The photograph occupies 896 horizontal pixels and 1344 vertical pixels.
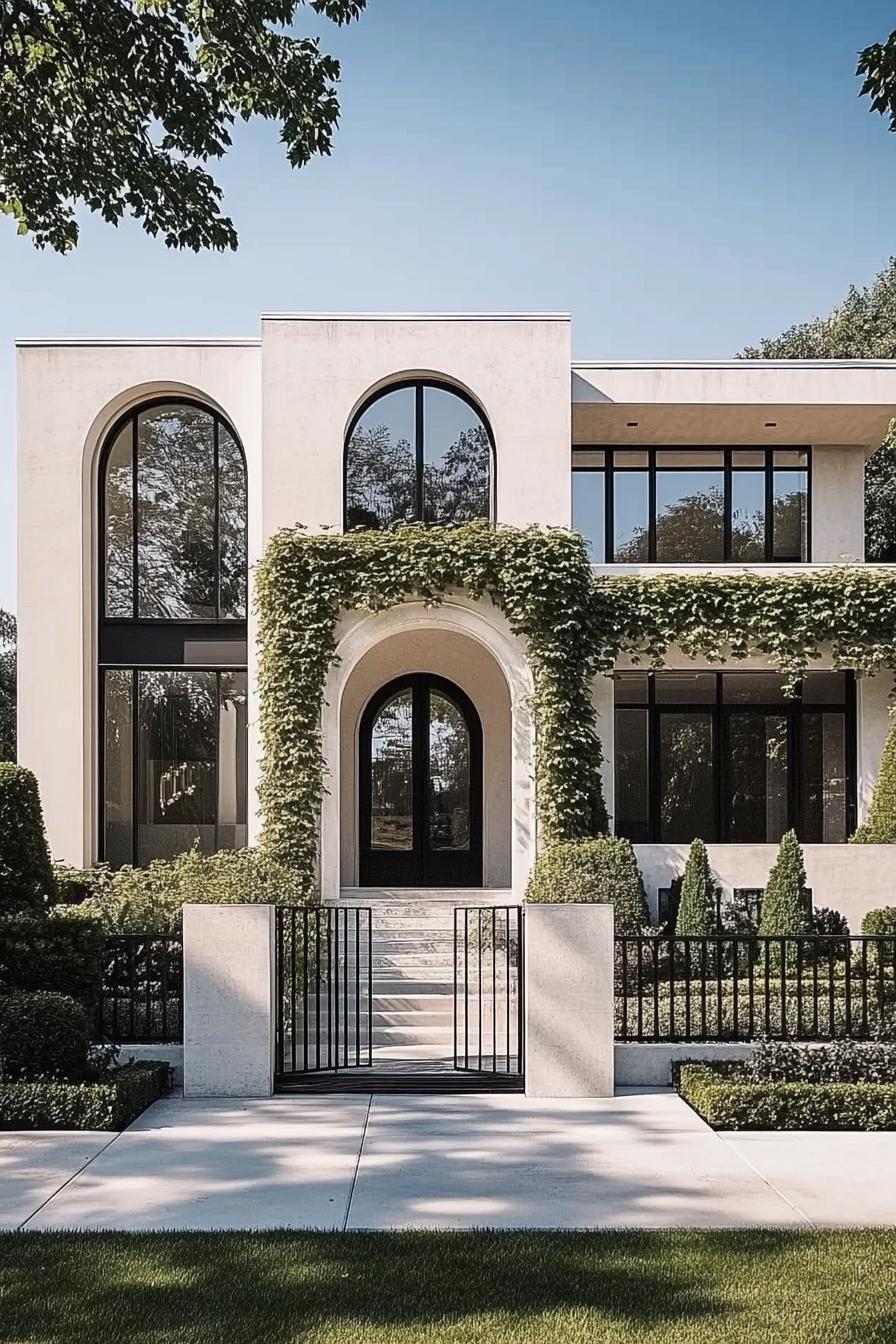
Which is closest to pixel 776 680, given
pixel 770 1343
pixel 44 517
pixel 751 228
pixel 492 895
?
pixel 492 895

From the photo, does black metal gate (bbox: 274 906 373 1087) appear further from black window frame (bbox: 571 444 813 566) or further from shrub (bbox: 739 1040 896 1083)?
black window frame (bbox: 571 444 813 566)

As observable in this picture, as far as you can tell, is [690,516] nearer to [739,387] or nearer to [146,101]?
[739,387]

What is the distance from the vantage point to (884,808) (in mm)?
15977

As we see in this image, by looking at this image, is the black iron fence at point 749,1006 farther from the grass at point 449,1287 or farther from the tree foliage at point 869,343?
the tree foliage at point 869,343

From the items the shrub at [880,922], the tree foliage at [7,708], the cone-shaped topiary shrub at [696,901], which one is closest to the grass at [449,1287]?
the cone-shaped topiary shrub at [696,901]

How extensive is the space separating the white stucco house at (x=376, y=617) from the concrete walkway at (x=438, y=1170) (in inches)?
273

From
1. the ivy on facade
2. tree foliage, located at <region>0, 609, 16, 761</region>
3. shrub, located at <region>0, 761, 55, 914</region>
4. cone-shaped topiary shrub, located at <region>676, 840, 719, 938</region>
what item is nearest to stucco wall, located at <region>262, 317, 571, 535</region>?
the ivy on facade

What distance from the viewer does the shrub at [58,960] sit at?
1018cm

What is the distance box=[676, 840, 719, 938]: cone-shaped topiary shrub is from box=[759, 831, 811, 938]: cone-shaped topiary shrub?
663mm

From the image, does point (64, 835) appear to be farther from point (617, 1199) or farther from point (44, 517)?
point (617, 1199)

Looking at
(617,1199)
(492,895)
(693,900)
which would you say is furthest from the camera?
(492,895)

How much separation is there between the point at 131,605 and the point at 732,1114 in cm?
1209

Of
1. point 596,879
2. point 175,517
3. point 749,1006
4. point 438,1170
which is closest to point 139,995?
point 438,1170

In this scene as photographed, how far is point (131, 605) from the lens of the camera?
1758cm
